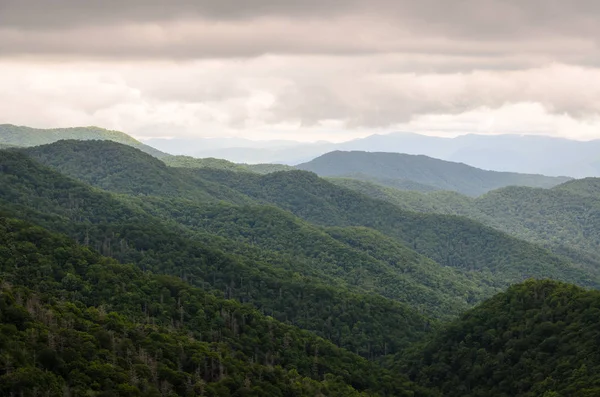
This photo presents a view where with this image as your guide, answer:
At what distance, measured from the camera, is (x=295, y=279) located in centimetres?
17250

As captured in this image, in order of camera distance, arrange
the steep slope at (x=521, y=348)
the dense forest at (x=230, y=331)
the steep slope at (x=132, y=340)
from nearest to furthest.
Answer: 1. the steep slope at (x=132, y=340)
2. the dense forest at (x=230, y=331)
3. the steep slope at (x=521, y=348)

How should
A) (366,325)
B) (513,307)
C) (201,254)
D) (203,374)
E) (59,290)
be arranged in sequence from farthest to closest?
1. (201,254)
2. (366,325)
3. (513,307)
4. (59,290)
5. (203,374)

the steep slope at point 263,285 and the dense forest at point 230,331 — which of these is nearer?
the dense forest at point 230,331

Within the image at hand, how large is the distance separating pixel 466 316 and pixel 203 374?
196 ft

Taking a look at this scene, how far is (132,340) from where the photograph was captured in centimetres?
9388

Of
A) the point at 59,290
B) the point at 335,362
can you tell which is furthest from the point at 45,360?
the point at 335,362

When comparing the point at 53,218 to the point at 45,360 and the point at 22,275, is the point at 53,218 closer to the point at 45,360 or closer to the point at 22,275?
the point at 22,275

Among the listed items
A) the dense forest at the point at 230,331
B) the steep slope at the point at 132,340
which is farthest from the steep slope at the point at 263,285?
the steep slope at the point at 132,340

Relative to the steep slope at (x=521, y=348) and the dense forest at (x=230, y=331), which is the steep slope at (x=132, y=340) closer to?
the dense forest at (x=230, y=331)

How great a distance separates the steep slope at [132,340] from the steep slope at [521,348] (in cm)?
971

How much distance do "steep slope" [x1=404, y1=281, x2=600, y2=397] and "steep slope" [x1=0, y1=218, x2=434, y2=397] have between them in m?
9.71

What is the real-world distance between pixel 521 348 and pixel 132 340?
201 feet

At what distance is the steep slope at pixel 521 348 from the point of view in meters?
107

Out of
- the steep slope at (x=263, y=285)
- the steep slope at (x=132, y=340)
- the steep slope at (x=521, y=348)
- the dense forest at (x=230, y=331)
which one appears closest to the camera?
the steep slope at (x=132, y=340)
